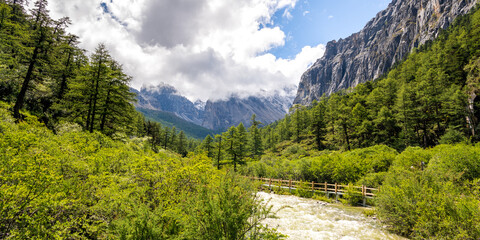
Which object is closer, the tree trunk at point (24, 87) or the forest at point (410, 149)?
the forest at point (410, 149)

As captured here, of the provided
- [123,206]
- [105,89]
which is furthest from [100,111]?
[123,206]

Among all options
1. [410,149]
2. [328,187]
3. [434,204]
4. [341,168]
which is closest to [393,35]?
[410,149]

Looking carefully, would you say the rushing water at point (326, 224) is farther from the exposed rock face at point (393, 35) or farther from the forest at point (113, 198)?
the exposed rock face at point (393, 35)

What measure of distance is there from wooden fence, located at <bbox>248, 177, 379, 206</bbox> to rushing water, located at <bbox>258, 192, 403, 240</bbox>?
82.1 inches

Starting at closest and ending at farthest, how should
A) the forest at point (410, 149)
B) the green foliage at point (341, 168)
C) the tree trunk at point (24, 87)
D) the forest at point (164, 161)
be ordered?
the forest at point (164, 161) < the forest at point (410, 149) < the tree trunk at point (24, 87) < the green foliage at point (341, 168)

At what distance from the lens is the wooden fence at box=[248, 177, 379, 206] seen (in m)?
13.3

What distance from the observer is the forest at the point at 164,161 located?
3934 mm

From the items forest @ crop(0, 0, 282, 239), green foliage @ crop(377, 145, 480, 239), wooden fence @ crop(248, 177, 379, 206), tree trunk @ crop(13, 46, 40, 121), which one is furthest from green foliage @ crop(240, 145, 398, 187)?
tree trunk @ crop(13, 46, 40, 121)

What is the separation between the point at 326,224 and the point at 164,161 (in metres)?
7.84

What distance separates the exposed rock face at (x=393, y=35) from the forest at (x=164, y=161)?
7275 centimetres

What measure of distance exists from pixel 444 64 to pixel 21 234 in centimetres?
5905

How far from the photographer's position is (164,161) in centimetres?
666

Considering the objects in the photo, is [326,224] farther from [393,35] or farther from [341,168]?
[393,35]

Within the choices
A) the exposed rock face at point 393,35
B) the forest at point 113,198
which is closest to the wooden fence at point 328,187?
the forest at point 113,198
